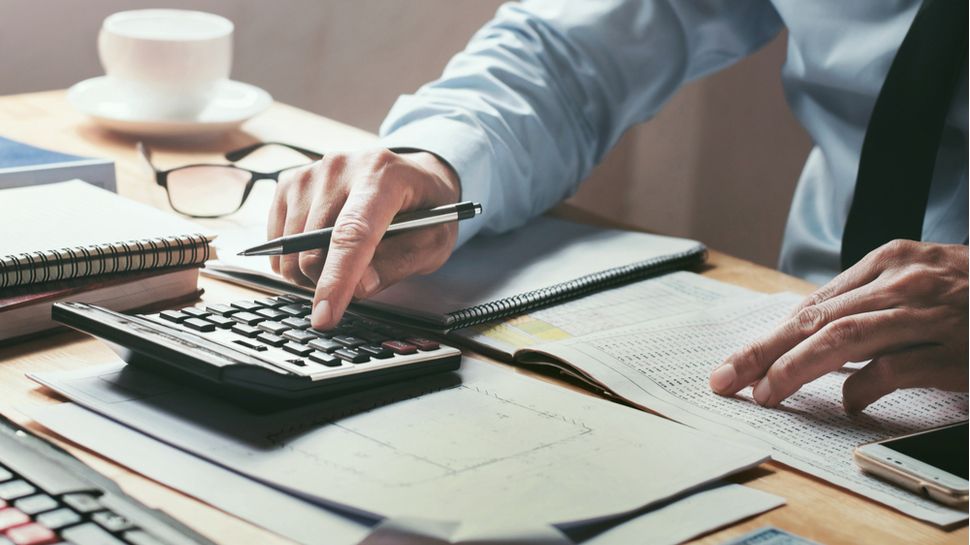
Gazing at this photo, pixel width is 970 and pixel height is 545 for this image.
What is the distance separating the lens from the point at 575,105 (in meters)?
1.24

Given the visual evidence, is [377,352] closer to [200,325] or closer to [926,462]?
[200,325]

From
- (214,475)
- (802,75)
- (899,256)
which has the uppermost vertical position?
(802,75)

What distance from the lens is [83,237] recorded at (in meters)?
0.81

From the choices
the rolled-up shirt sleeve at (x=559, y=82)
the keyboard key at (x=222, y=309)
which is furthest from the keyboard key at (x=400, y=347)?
the rolled-up shirt sleeve at (x=559, y=82)

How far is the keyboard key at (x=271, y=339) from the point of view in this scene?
69 cm

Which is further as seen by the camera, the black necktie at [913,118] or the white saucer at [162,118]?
the white saucer at [162,118]

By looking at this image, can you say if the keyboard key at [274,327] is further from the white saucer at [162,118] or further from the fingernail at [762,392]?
the white saucer at [162,118]

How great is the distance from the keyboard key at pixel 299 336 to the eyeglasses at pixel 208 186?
A: 392 millimetres

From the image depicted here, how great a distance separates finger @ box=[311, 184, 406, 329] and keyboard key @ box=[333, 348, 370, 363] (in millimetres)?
47

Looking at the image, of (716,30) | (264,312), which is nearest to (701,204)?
(716,30)

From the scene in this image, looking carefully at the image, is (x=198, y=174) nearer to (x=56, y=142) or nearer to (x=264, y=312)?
(x=56, y=142)

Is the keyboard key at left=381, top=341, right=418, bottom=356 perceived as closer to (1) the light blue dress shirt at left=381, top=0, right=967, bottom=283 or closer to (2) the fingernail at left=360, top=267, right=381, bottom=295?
(2) the fingernail at left=360, top=267, right=381, bottom=295

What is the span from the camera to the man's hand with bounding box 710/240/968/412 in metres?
0.71

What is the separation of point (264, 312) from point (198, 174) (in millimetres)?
455
